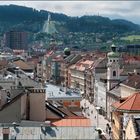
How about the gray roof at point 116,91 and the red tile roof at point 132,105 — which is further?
the gray roof at point 116,91

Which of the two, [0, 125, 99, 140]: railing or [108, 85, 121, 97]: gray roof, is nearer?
[0, 125, 99, 140]: railing

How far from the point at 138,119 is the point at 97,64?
293 feet

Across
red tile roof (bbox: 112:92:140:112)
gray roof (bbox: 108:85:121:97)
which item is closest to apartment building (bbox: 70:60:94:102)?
gray roof (bbox: 108:85:121:97)

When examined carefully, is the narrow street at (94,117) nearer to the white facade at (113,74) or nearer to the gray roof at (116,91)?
the gray roof at (116,91)

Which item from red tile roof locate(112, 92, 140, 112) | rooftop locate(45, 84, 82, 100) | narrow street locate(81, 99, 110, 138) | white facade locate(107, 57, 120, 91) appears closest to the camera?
red tile roof locate(112, 92, 140, 112)

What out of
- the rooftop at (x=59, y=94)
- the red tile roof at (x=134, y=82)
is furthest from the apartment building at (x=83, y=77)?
the rooftop at (x=59, y=94)

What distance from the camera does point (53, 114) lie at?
51.0 metres

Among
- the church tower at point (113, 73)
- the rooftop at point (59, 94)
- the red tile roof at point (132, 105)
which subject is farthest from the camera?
the church tower at point (113, 73)

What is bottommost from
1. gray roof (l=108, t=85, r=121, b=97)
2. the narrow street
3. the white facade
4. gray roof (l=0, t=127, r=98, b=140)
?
the narrow street

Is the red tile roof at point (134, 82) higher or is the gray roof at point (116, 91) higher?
the red tile roof at point (134, 82)

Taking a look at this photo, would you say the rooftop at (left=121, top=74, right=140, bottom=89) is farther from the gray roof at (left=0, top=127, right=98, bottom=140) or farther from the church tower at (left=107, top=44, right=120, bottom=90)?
the gray roof at (left=0, top=127, right=98, bottom=140)

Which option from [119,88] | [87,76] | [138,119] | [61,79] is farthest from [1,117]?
[61,79]

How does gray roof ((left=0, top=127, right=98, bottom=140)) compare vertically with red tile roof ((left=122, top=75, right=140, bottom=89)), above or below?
above

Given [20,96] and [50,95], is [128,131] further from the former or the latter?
[50,95]
